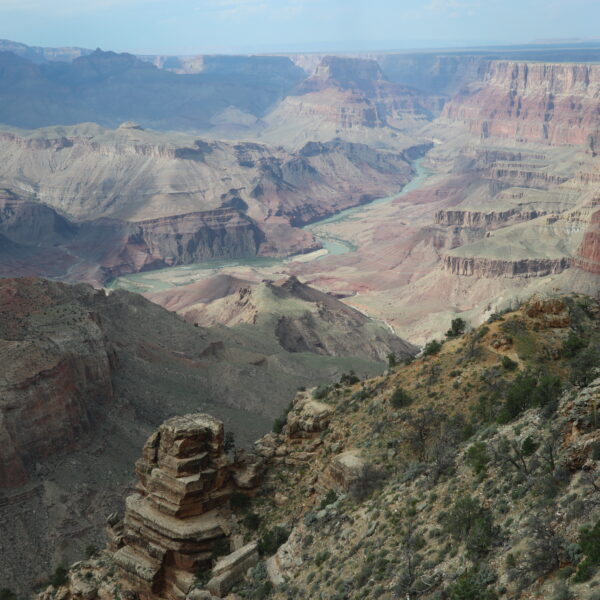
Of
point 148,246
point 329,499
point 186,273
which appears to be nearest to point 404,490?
point 329,499

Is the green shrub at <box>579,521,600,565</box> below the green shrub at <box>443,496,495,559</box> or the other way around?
the other way around

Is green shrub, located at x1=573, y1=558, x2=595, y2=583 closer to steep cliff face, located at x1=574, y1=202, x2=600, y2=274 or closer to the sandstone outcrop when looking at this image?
the sandstone outcrop

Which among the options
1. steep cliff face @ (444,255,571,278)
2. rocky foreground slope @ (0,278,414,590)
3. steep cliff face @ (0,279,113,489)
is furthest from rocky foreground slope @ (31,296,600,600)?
steep cliff face @ (444,255,571,278)

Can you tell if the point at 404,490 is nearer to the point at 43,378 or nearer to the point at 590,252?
the point at 43,378

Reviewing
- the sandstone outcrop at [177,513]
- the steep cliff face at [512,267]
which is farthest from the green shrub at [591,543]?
the steep cliff face at [512,267]

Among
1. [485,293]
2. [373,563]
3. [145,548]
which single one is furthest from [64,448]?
[485,293]

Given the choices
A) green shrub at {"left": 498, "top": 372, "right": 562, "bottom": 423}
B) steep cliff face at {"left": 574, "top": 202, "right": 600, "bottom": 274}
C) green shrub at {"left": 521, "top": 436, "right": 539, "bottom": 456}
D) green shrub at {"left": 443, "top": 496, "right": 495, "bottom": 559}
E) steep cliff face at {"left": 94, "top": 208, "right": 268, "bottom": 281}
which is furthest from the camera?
steep cliff face at {"left": 94, "top": 208, "right": 268, "bottom": 281}

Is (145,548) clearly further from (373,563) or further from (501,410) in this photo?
A: (501,410)

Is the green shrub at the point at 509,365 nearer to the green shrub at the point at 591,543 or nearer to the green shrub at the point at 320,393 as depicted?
the green shrub at the point at 320,393

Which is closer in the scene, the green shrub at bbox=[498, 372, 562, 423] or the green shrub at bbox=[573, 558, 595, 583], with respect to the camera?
the green shrub at bbox=[573, 558, 595, 583]
